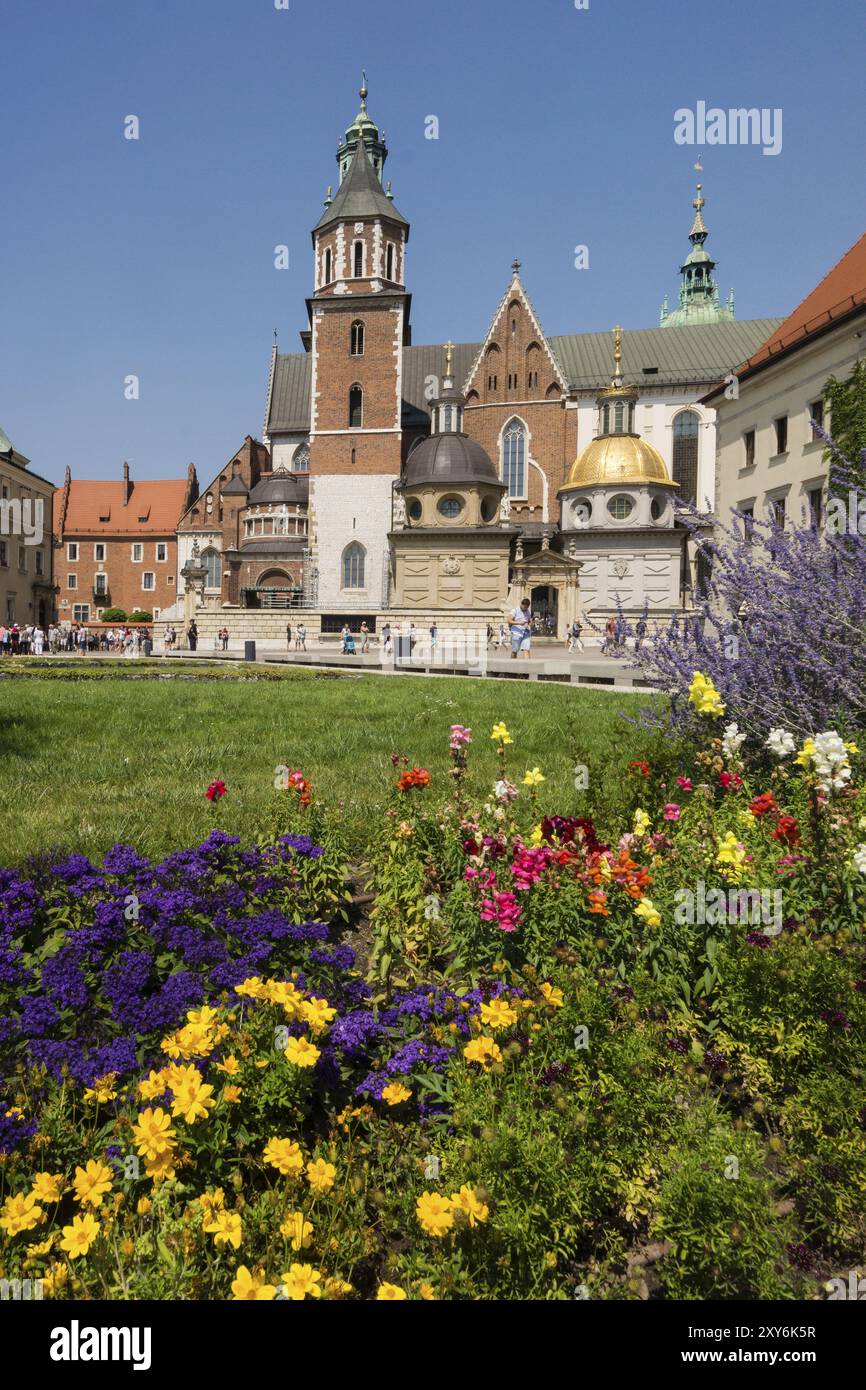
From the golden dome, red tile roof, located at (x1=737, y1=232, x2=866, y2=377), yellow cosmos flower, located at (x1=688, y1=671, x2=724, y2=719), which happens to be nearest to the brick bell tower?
the golden dome

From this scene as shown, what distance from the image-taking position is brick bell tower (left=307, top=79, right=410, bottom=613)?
4938 cm

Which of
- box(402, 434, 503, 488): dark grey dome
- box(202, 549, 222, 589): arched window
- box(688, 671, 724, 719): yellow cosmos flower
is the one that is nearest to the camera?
box(688, 671, 724, 719): yellow cosmos flower

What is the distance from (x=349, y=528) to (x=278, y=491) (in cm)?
765

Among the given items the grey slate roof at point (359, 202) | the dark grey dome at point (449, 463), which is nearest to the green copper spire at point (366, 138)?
the grey slate roof at point (359, 202)

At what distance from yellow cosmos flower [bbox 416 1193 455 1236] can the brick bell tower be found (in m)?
47.5

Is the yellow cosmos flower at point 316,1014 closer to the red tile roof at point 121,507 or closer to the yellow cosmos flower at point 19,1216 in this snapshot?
the yellow cosmos flower at point 19,1216

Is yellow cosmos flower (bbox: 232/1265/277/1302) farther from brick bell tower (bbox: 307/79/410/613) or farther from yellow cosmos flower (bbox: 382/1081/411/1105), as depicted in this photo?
brick bell tower (bbox: 307/79/410/613)

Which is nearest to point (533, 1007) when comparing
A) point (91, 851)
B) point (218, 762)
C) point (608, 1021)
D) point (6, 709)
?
point (608, 1021)

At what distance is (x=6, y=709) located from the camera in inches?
419

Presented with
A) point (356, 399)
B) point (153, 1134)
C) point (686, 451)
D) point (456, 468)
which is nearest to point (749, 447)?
point (456, 468)

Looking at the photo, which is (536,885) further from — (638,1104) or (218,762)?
(218,762)

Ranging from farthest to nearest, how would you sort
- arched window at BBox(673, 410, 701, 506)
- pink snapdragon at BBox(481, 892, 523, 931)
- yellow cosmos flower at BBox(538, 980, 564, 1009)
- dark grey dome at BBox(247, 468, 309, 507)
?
arched window at BBox(673, 410, 701, 506) → dark grey dome at BBox(247, 468, 309, 507) → pink snapdragon at BBox(481, 892, 523, 931) → yellow cosmos flower at BBox(538, 980, 564, 1009)

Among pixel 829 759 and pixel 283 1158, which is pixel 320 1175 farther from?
pixel 829 759

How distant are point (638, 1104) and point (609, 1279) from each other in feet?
1.39
